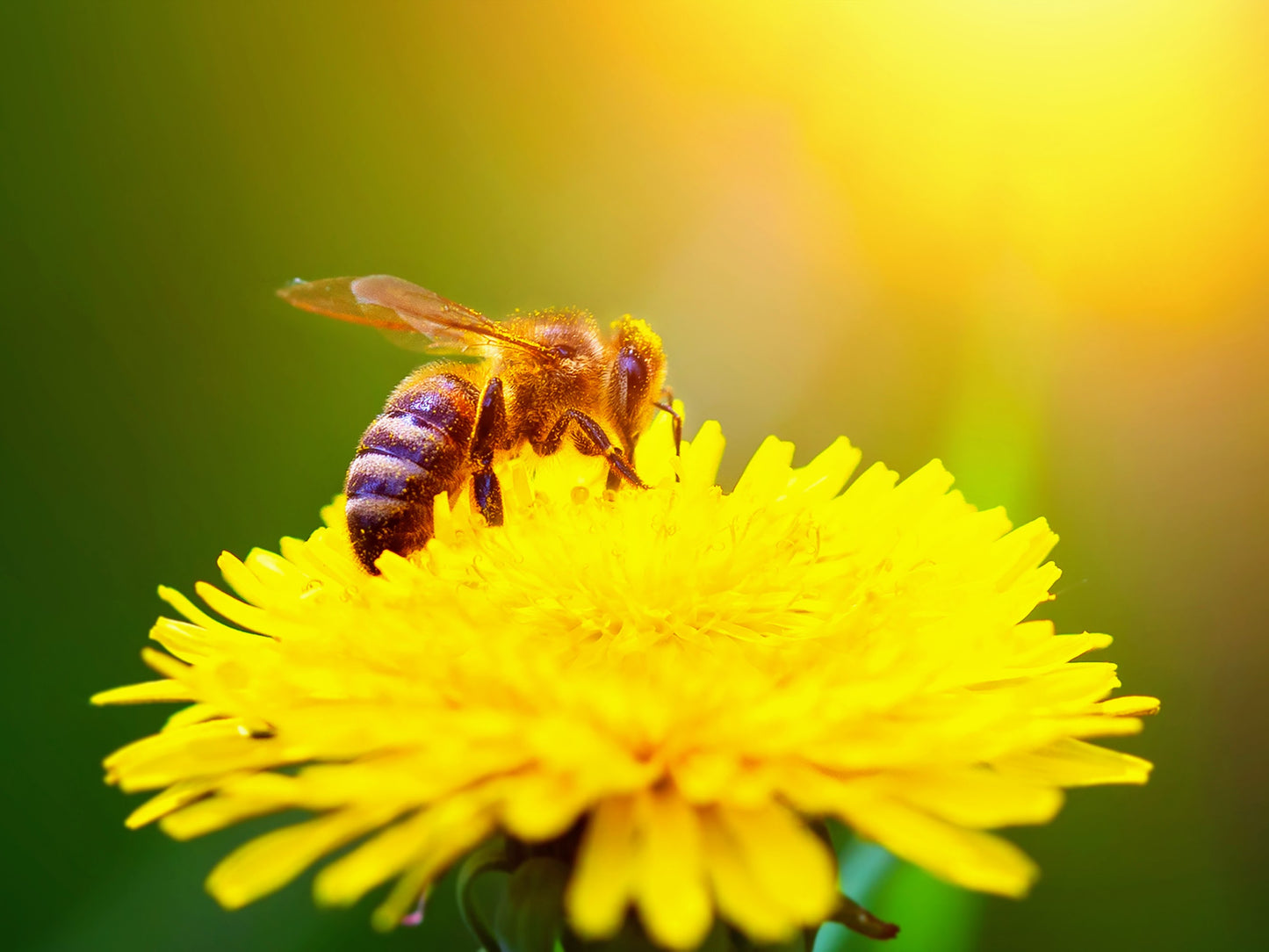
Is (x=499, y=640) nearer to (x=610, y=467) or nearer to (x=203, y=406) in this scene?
(x=610, y=467)

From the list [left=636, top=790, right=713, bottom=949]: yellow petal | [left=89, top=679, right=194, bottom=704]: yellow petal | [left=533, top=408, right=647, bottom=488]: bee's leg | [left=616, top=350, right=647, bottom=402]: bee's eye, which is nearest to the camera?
[left=636, top=790, right=713, bottom=949]: yellow petal

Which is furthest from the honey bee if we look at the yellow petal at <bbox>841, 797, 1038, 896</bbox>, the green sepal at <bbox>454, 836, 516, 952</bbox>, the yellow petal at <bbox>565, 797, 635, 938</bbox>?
the yellow petal at <bbox>841, 797, 1038, 896</bbox>

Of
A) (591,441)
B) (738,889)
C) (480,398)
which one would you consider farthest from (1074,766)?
(480,398)

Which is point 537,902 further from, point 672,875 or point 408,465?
point 408,465

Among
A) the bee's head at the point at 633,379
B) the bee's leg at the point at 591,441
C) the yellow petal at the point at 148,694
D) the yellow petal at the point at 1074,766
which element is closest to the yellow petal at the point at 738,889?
the yellow petal at the point at 1074,766

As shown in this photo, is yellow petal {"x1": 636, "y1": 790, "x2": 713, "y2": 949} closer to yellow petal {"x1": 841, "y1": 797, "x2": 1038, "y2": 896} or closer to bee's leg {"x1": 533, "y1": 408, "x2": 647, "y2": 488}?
yellow petal {"x1": 841, "y1": 797, "x2": 1038, "y2": 896}

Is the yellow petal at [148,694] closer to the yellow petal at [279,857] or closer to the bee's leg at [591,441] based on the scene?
the yellow petal at [279,857]
